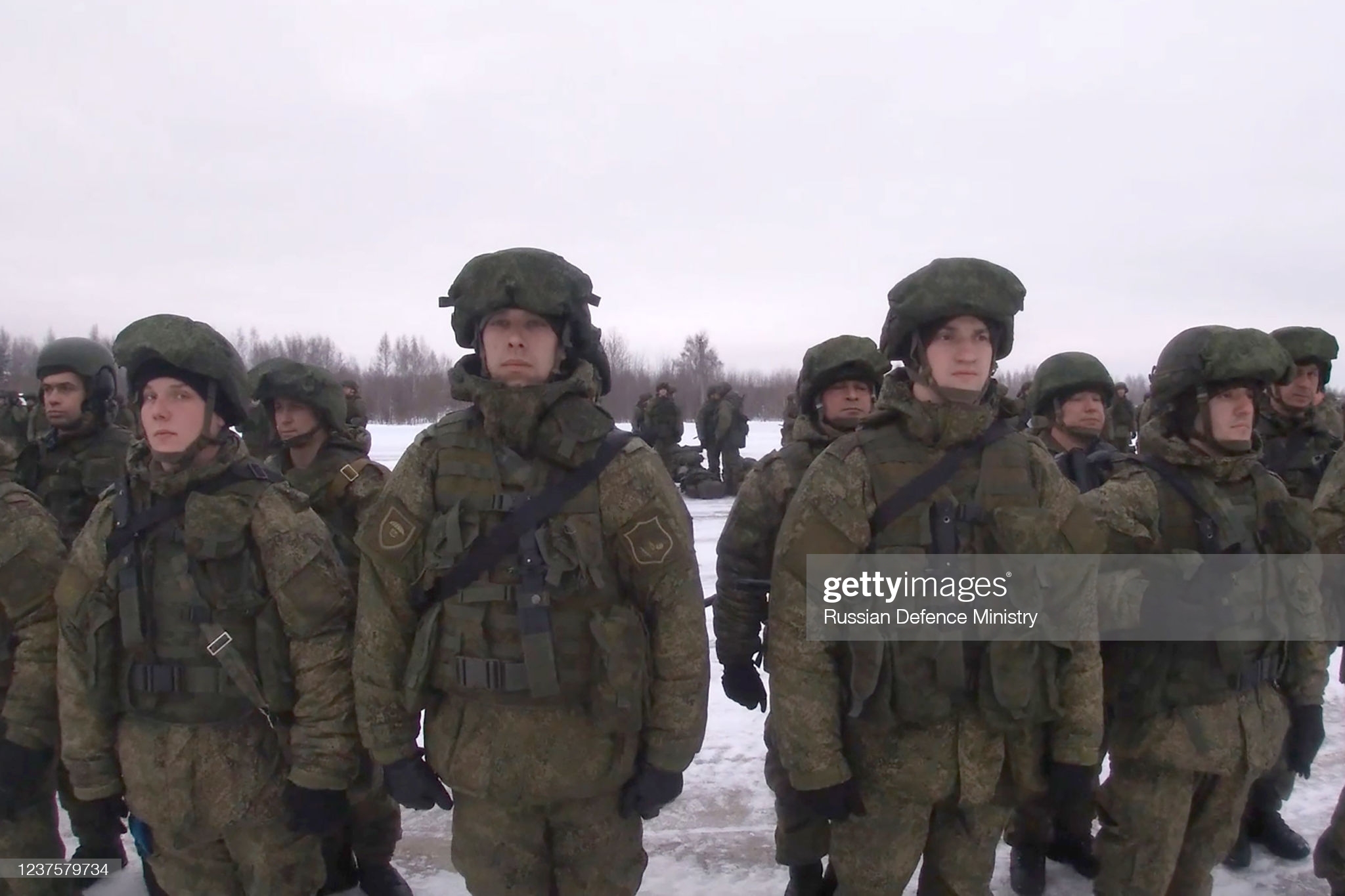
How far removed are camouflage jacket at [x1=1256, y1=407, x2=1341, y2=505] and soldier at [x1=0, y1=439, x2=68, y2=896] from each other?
5.71 metres

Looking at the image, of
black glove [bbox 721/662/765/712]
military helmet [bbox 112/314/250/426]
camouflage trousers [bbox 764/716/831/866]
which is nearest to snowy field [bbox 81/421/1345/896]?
camouflage trousers [bbox 764/716/831/866]

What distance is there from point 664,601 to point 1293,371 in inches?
161

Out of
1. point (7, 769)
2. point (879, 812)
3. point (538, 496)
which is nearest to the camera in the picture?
point (538, 496)

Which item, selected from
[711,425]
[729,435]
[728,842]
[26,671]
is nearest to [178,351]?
[26,671]

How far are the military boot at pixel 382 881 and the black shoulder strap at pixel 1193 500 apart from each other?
3.46 meters

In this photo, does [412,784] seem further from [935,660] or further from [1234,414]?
[1234,414]

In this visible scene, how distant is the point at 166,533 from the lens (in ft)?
8.41

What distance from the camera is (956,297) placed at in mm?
2457

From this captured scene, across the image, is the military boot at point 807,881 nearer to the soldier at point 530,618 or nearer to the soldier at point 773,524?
the soldier at point 773,524

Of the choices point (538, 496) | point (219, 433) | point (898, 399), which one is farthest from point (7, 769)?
point (898, 399)

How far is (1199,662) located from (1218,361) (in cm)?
108

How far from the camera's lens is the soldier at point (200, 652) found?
2.50m

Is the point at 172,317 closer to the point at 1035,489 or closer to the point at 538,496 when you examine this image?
the point at 538,496

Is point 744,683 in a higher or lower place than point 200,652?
lower
